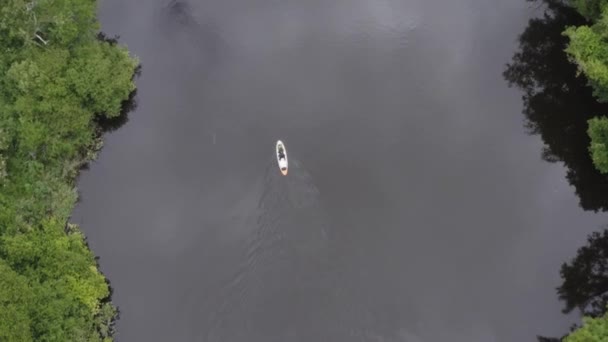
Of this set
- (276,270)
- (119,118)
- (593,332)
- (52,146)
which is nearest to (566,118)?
(593,332)

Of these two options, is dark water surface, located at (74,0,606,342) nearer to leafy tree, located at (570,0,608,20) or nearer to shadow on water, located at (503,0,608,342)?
shadow on water, located at (503,0,608,342)

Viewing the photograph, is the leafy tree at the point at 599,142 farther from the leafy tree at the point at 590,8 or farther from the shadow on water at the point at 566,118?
the leafy tree at the point at 590,8

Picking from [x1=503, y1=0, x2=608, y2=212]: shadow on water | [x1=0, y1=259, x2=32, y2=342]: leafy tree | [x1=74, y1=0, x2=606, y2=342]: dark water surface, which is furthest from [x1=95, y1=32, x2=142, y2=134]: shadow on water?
[x1=503, y1=0, x2=608, y2=212]: shadow on water

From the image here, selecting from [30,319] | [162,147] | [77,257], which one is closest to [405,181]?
[162,147]

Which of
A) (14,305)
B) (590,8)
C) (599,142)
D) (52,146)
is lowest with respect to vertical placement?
(14,305)

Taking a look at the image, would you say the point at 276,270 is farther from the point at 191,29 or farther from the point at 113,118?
the point at 191,29

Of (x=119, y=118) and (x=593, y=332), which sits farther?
(x=119, y=118)
